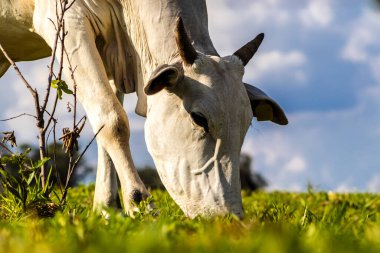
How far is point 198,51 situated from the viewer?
501 centimetres

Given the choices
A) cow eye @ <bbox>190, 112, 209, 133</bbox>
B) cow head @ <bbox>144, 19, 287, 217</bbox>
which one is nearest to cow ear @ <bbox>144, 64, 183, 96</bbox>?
cow head @ <bbox>144, 19, 287, 217</bbox>

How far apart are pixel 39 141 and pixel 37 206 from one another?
49 cm

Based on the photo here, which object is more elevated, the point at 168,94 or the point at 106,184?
the point at 168,94

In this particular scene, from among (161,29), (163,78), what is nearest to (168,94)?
(163,78)

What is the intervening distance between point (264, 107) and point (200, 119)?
90cm

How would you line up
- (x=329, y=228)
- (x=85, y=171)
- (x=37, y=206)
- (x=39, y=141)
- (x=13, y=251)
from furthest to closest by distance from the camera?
(x=85, y=171) → (x=39, y=141) → (x=37, y=206) → (x=329, y=228) → (x=13, y=251)

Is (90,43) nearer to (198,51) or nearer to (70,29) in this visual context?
(70,29)

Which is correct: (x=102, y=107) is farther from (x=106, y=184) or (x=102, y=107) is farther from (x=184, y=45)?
(x=106, y=184)

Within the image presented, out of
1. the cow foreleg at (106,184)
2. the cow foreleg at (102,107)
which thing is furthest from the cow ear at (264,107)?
the cow foreleg at (106,184)

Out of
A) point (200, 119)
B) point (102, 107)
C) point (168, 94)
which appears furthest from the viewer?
point (102, 107)

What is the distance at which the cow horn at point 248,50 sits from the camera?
5086 millimetres

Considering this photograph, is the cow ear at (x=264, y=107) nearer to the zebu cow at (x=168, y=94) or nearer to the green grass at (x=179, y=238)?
the zebu cow at (x=168, y=94)

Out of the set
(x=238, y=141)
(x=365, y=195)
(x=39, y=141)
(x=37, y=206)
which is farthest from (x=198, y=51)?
(x=365, y=195)

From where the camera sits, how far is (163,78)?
15.2 ft
